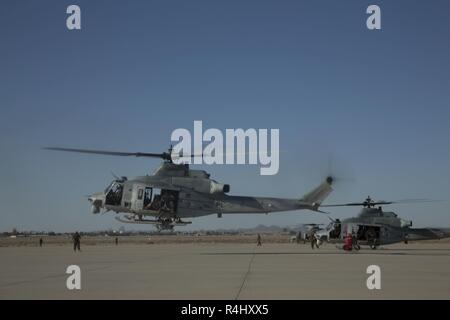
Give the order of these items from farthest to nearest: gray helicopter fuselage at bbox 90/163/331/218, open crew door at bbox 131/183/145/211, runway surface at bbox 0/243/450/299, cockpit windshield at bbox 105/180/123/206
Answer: cockpit windshield at bbox 105/180/123/206
gray helicopter fuselage at bbox 90/163/331/218
open crew door at bbox 131/183/145/211
runway surface at bbox 0/243/450/299

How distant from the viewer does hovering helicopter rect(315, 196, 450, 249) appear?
3697 cm

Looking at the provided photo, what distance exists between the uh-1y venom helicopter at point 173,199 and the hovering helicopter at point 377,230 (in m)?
8.38

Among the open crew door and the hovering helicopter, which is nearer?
the open crew door

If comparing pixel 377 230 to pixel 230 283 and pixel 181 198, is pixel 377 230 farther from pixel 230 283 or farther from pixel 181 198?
pixel 230 283

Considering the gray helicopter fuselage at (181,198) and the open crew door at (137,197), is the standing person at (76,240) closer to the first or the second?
the gray helicopter fuselage at (181,198)

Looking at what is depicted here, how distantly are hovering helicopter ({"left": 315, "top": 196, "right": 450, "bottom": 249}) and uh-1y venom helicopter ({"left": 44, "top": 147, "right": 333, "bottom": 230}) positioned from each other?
27.5ft

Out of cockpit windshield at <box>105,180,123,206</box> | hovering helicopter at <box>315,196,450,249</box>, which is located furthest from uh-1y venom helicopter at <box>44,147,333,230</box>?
hovering helicopter at <box>315,196,450,249</box>

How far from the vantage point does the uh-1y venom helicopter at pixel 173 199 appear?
98.0ft

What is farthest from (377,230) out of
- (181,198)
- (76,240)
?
(76,240)

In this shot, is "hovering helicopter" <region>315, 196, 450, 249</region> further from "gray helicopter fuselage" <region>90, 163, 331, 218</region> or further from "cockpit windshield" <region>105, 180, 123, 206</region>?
"cockpit windshield" <region>105, 180, 123, 206</region>

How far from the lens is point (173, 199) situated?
29.9 meters

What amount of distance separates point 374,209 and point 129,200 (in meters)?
19.3

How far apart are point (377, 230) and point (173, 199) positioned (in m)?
16.4
